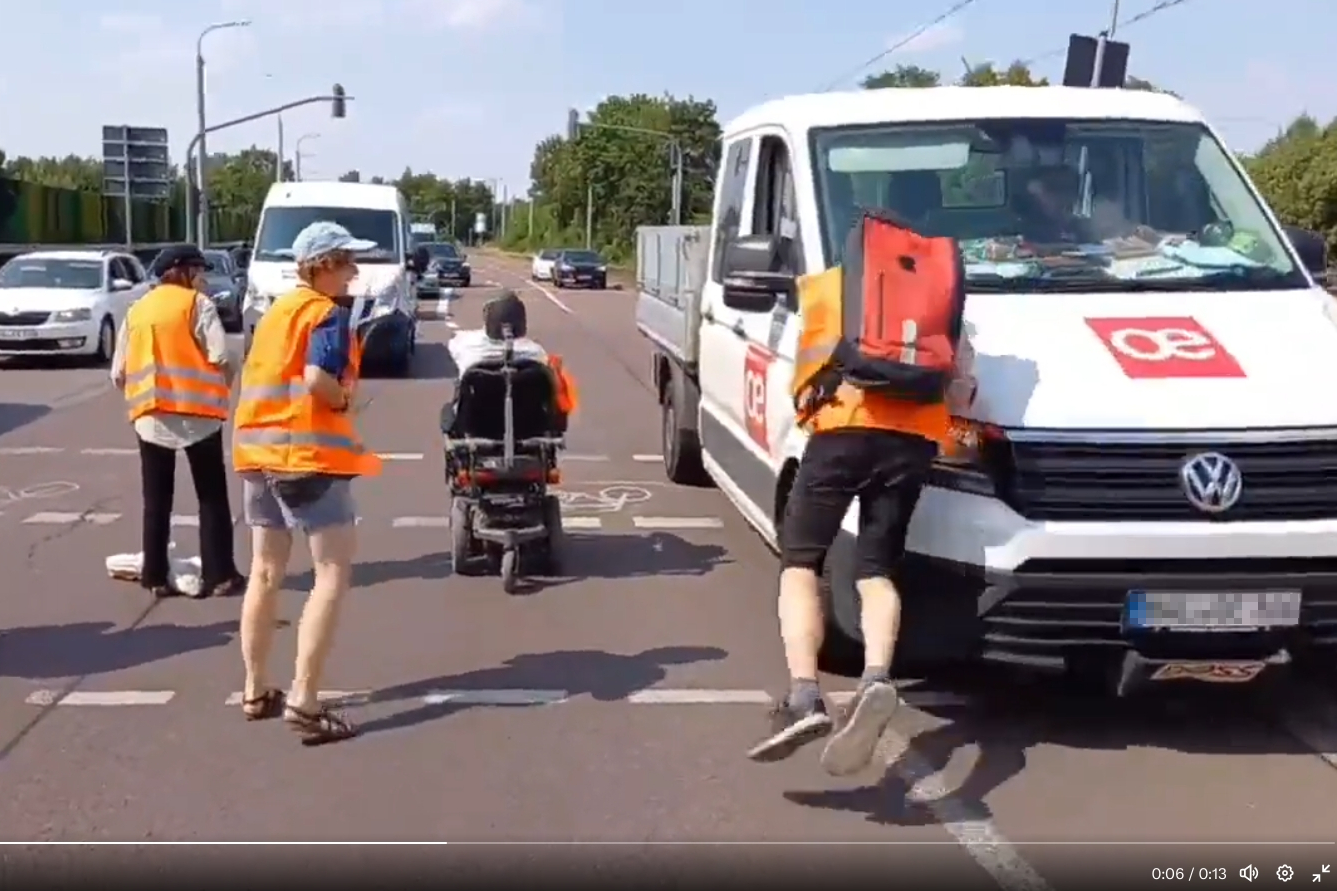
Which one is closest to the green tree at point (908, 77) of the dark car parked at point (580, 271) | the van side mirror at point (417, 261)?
the dark car parked at point (580, 271)

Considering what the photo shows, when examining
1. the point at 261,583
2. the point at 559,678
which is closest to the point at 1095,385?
the point at 559,678

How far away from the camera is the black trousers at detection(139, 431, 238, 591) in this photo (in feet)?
28.8

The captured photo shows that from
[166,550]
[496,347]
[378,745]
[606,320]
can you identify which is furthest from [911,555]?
[606,320]

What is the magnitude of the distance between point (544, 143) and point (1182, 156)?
5253 inches

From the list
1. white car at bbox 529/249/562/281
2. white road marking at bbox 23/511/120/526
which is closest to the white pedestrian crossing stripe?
white road marking at bbox 23/511/120/526

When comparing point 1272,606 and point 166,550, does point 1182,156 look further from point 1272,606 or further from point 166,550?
point 166,550

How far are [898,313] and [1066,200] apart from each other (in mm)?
1903

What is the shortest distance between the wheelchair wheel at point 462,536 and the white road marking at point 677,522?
1788mm

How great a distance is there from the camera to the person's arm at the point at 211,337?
8.63 metres

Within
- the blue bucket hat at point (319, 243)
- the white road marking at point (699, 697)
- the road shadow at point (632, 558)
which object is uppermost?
the blue bucket hat at point (319, 243)

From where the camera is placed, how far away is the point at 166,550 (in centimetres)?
887

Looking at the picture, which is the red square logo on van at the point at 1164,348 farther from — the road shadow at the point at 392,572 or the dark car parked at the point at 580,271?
the dark car parked at the point at 580,271

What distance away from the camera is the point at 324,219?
2317 centimetres

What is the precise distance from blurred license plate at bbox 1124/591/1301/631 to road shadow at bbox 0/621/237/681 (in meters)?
4.07
